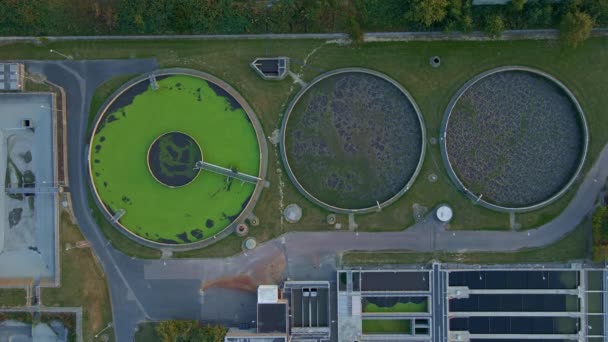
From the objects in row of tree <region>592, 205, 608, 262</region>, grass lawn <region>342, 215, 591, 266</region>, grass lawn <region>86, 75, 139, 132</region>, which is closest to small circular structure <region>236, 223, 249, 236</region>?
grass lawn <region>342, 215, 591, 266</region>

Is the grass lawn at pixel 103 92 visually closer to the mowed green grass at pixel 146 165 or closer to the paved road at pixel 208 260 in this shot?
the paved road at pixel 208 260

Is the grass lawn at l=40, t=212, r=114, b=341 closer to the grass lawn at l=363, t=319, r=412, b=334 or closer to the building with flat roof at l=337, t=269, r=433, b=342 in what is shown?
the building with flat roof at l=337, t=269, r=433, b=342

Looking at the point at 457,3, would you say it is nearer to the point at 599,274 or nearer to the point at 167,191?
the point at 599,274

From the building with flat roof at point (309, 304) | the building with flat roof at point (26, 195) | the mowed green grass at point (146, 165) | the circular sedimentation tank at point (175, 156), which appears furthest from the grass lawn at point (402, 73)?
the building with flat roof at point (26, 195)

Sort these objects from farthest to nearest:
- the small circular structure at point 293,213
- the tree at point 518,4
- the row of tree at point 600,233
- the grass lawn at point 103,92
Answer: the grass lawn at point 103,92 → the small circular structure at point 293,213 → the row of tree at point 600,233 → the tree at point 518,4

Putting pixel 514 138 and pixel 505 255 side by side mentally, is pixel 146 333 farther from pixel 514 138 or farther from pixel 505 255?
pixel 514 138
